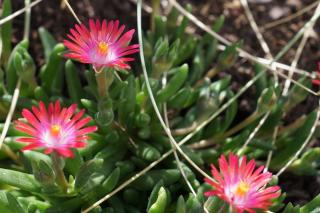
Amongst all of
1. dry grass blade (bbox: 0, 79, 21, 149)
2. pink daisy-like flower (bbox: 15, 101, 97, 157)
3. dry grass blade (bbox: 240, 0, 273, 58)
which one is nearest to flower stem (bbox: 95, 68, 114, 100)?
pink daisy-like flower (bbox: 15, 101, 97, 157)

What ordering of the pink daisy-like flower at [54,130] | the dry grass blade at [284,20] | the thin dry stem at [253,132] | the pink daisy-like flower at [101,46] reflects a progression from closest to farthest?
the pink daisy-like flower at [54,130] < the pink daisy-like flower at [101,46] < the thin dry stem at [253,132] < the dry grass blade at [284,20]

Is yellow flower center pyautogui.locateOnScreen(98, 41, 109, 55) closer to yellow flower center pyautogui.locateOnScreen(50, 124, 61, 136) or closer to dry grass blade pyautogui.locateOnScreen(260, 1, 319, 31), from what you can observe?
yellow flower center pyautogui.locateOnScreen(50, 124, 61, 136)

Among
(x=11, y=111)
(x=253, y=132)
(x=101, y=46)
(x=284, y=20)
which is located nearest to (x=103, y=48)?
(x=101, y=46)

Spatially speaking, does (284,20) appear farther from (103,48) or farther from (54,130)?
(54,130)

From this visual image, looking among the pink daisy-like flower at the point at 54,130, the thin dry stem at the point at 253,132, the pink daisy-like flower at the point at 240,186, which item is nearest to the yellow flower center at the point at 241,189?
the pink daisy-like flower at the point at 240,186

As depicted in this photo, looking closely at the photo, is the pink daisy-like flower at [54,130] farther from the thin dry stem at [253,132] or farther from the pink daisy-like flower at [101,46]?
the thin dry stem at [253,132]

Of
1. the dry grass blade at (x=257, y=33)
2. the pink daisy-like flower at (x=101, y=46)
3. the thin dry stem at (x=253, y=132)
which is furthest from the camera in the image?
the dry grass blade at (x=257, y=33)

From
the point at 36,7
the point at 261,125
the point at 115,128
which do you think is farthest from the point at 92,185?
the point at 36,7

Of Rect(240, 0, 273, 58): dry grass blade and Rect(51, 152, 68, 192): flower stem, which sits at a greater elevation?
Rect(240, 0, 273, 58): dry grass blade
